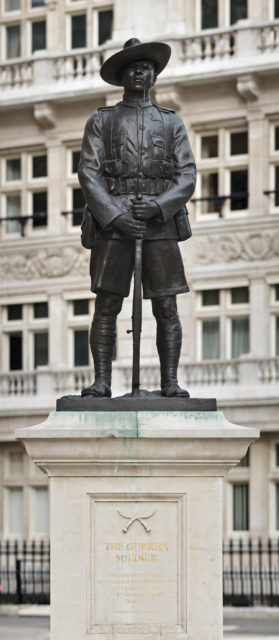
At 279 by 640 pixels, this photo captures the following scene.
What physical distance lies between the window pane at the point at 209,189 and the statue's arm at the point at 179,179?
24.1m

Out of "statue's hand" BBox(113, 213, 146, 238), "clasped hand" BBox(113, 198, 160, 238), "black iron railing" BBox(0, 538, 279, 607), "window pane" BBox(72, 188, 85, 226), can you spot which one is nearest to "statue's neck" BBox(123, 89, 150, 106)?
"clasped hand" BBox(113, 198, 160, 238)

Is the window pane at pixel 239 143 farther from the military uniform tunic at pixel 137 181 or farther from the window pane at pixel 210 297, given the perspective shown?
the military uniform tunic at pixel 137 181

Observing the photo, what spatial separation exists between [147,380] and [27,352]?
450cm

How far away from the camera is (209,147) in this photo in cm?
3816

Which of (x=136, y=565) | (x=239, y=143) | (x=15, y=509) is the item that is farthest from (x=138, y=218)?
(x=15, y=509)

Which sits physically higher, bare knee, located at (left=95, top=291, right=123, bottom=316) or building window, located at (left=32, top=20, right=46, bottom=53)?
building window, located at (left=32, top=20, right=46, bottom=53)

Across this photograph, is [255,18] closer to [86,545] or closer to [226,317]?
[226,317]

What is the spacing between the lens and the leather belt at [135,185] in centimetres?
1355

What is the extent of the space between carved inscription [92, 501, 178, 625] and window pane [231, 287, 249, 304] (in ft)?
80.2

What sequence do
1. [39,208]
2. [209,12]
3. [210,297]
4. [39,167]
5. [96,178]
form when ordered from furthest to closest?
[39,167] → [39,208] → [209,12] → [210,297] → [96,178]

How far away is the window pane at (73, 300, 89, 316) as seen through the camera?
3916cm

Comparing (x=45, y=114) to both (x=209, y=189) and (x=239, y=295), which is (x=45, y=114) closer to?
(x=209, y=189)

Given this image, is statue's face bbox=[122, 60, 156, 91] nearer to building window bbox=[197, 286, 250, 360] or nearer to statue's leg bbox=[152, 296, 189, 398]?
statue's leg bbox=[152, 296, 189, 398]

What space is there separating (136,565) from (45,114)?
89.4 feet
